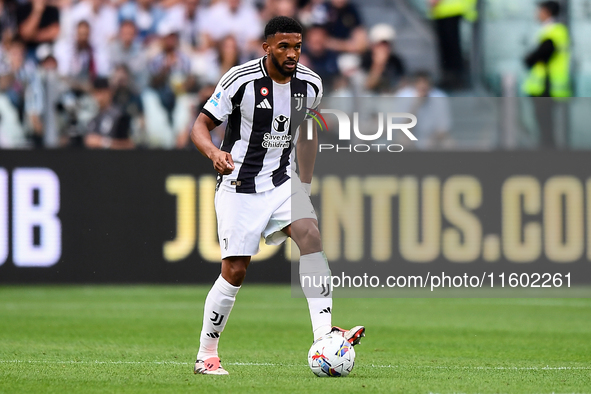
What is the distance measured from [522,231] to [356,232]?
1848mm

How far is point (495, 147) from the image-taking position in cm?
1193

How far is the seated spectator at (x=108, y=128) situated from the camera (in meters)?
12.4

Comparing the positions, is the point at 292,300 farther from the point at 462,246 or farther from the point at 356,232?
the point at 462,246

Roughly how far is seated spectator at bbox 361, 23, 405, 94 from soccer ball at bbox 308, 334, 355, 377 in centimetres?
731

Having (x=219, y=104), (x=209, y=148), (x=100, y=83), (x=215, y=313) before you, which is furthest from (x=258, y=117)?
(x=100, y=83)

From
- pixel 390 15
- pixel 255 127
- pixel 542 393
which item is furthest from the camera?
pixel 390 15

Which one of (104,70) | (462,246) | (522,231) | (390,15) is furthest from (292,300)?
(390,15)

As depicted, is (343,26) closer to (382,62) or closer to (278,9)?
(278,9)

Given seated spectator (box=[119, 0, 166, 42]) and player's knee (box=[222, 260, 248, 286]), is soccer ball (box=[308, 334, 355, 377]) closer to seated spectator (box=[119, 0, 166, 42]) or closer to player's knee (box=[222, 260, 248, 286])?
player's knee (box=[222, 260, 248, 286])

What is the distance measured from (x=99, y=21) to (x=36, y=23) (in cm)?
83

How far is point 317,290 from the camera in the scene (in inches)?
229

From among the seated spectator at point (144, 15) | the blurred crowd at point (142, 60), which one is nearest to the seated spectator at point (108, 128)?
the blurred crowd at point (142, 60)

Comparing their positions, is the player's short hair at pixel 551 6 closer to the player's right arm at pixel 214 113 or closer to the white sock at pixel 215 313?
the player's right arm at pixel 214 113

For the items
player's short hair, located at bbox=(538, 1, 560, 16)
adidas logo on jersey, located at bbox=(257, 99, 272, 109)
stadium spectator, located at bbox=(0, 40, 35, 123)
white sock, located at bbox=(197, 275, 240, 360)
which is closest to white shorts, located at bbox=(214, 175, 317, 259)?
white sock, located at bbox=(197, 275, 240, 360)
